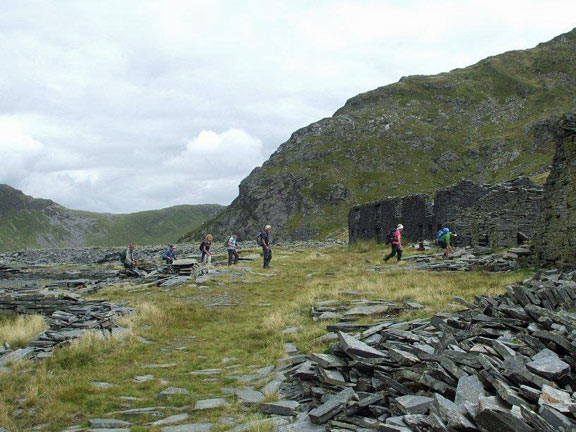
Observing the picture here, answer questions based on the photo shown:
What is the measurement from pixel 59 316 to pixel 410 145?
98907 millimetres

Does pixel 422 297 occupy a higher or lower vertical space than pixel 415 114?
lower

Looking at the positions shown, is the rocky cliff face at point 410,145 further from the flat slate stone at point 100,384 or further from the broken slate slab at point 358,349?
the broken slate slab at point 358,349

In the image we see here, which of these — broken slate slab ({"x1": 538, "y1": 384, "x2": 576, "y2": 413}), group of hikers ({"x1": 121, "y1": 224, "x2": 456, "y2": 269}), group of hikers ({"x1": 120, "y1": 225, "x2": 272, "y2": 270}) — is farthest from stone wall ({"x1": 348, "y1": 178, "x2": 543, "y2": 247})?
broken slate slab ({"x1": 538, "y1": 384, "x2": 576, "y2": 413})

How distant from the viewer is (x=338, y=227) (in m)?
88.2

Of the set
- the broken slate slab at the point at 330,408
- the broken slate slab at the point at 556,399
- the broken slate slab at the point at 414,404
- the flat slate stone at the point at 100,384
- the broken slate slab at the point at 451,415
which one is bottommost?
the flat slate stone at the point at 100,384

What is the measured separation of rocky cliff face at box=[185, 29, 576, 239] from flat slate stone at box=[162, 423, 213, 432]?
262 feet

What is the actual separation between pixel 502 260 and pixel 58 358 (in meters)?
16.5

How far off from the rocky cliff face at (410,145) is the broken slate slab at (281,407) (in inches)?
3125

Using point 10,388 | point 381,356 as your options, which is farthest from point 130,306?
point 381,356

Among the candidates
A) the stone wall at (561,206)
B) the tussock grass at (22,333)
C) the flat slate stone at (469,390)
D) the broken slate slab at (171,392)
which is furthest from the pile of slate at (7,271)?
the flat slate stone at (469,390)

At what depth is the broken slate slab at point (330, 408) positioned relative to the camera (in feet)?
19.1

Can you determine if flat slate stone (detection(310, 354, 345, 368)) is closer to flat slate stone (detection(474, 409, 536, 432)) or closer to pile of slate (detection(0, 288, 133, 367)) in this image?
flat slate stone (detection(474, 409, 536, 432))

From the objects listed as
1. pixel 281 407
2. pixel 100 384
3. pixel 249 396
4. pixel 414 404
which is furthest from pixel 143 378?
pixel 414 404

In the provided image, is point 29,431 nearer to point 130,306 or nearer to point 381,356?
point 381,356
